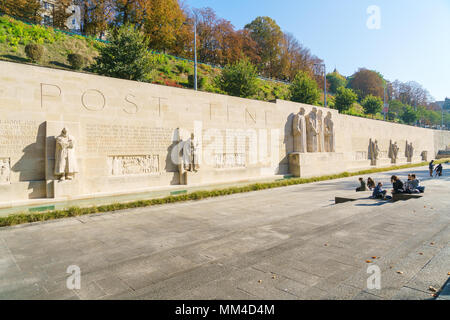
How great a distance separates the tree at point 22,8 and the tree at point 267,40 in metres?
39.3

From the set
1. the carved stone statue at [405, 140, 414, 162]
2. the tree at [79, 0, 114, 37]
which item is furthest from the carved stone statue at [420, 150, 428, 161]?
the tree at [79, 0, 114, 37]

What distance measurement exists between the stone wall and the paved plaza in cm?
339

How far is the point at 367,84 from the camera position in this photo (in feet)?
286

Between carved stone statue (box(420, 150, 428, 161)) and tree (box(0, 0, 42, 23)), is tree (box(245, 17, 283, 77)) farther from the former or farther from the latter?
tree (box(0, 0, 42, 23))

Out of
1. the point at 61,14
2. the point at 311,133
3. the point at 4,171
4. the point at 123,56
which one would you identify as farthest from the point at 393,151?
the point at 61,14

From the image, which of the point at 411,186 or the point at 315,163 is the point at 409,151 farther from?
the point at 411,186

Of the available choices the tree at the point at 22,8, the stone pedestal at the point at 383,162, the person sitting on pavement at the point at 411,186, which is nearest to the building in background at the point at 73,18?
the tree at the point at 22,8

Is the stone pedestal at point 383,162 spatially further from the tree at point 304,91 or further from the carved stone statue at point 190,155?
the carved stone statue at point 190,155

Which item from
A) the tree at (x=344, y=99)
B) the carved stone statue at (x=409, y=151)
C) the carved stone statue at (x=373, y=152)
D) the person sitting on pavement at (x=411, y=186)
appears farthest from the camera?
the tree at (x=344, y=99)

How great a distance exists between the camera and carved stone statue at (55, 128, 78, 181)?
10.3m

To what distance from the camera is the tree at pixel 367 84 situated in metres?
86.2

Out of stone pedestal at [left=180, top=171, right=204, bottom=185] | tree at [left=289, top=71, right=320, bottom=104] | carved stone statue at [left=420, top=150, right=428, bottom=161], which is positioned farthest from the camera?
carved stone statue at [left=420, top=150, right=428, bottom=161]

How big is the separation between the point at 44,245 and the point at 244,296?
4893mm
